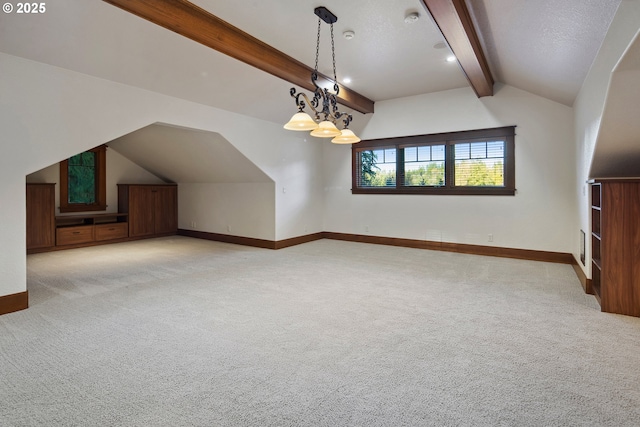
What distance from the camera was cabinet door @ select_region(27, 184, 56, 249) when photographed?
20.7ft

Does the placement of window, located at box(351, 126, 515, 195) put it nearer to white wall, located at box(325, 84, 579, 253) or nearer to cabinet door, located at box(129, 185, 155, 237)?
white wall, located at box(325, 84, 579, 253)

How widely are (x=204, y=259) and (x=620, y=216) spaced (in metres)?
5.73

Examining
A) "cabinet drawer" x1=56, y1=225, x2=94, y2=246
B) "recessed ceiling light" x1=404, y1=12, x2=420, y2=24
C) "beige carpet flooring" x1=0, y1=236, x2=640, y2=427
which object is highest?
"recessed ceiling light" x1=404, y1=12, x2=420, y2=24

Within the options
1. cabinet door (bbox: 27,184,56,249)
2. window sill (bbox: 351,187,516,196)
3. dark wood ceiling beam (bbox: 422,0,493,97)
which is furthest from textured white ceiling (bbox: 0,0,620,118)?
cabinet door (bbox: 27,184,56,249)

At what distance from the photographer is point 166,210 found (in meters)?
8.68

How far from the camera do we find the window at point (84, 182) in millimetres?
7352

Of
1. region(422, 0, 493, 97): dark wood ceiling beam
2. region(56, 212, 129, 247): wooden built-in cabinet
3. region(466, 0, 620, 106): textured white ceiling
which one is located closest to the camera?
region(466, 0, 620, 106): textured white ceiling

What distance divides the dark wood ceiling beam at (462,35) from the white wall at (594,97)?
1.12 metres

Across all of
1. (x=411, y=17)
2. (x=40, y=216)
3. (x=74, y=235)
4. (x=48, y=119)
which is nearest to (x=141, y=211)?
(x=74, y=235)

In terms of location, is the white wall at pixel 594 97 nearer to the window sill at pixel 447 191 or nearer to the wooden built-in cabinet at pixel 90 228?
the window sill at pixel 447 191

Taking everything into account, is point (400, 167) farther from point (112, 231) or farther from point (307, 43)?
point (112, 231)

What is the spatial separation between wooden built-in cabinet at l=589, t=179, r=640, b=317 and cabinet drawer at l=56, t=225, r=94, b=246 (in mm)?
8753

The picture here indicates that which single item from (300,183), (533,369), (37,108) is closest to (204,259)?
(300,183)

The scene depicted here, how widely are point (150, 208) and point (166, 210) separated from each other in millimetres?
418
